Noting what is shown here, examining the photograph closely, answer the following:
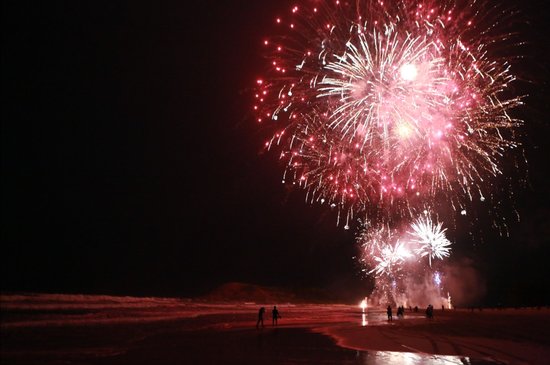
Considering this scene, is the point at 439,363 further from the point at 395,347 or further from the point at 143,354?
the point at 143,354

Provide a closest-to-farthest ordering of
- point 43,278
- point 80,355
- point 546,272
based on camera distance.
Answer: point 80,355 < point 546,272 < point 43,278

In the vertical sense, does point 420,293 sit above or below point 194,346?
above

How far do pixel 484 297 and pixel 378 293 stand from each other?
26872mm

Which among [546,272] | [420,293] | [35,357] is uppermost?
[546,272]

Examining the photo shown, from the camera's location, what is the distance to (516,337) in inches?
780

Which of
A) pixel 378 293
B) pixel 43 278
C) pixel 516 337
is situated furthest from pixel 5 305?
pixel 378 293

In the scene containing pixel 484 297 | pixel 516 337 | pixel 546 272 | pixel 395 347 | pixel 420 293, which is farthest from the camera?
pixel 484 297

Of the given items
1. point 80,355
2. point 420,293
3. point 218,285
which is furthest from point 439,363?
point 218,285

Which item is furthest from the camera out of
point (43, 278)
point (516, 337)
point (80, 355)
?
point (43, 278)

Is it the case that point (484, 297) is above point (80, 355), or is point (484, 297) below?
above

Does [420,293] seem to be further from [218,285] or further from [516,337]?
[218,285]

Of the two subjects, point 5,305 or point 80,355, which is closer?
point 80,355

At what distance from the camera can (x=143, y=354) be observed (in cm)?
1423

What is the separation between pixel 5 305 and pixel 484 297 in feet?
326
